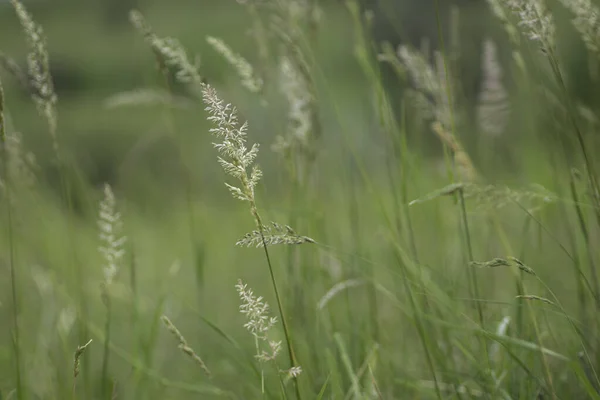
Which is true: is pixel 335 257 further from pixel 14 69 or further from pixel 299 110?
pixel 14 69

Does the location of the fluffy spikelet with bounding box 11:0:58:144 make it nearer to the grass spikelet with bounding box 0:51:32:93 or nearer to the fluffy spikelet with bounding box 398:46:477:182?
the grass spikelet with bounding box 0:51:32:93

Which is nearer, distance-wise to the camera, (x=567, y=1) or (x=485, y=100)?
(x=567, y=1)

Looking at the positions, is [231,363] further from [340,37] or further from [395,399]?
[340,37]

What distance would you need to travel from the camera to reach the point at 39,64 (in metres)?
0.87

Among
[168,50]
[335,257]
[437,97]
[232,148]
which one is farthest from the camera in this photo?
[437,97]

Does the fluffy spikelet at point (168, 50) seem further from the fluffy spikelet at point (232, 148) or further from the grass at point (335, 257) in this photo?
the fluffy spikelet at point (232, 148)

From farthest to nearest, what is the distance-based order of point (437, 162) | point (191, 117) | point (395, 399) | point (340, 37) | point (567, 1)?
point (191, 117)
point (340, 37)
point (437, 162)
point (395, 399)
point (567, 1)

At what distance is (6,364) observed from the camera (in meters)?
1.47

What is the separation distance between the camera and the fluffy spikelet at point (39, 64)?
0.79 metres

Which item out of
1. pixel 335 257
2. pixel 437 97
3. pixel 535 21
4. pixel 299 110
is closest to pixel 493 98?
pixel 437 97

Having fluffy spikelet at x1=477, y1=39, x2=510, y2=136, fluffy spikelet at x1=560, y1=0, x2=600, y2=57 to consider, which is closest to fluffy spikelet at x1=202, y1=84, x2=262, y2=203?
fluffy spikelet at x1=560, y1=0, x2=600, y2=57

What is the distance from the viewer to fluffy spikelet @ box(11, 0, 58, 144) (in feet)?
2.59

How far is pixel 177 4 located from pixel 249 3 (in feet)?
28.0

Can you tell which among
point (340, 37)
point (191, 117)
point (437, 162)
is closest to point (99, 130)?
point (191, 117)
